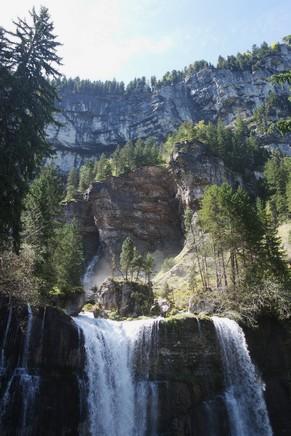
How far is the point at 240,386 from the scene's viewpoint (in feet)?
100

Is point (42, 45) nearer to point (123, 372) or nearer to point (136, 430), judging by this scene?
point (123, 372)

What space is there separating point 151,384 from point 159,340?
3.11 m

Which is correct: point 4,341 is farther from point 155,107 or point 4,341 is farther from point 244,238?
point 155,107

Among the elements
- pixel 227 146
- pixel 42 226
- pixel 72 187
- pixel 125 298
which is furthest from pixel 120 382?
pixel 72 187

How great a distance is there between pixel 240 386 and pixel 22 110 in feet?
80.0

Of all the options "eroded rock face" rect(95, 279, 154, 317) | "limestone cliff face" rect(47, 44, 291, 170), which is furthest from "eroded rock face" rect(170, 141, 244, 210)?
"limestone cliff face" rect(47, 44, 291, 170)

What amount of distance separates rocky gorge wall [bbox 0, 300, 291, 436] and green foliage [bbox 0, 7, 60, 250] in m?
8.03

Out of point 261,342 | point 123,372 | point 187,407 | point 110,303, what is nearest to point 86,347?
point 123,372

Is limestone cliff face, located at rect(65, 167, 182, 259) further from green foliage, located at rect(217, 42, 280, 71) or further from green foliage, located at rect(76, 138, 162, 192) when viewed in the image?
green foliage, located at rect(217, 42, 280, 71)

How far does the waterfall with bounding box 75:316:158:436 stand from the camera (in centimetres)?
2688

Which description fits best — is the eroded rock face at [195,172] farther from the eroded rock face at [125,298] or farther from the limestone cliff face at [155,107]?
the limestone cliff face at [155,107]

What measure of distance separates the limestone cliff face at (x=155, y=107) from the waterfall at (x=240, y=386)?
363ft

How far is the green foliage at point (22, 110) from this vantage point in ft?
65.7

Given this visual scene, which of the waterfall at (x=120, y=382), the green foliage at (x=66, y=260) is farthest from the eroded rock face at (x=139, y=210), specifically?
the waterfall at (x=120, y=382)
